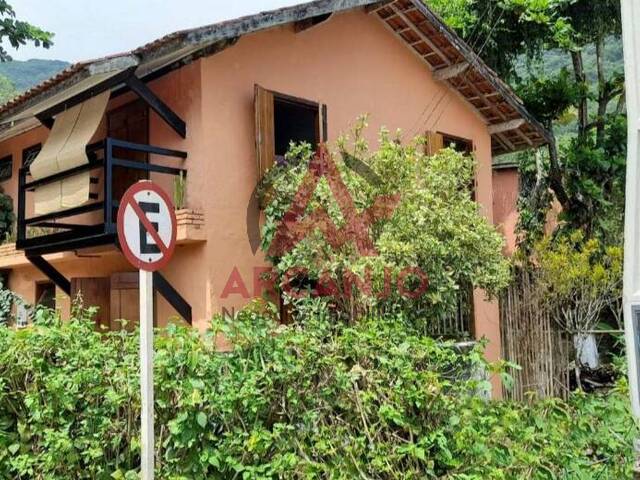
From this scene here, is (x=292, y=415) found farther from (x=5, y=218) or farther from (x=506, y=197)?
(x=506, y=197)

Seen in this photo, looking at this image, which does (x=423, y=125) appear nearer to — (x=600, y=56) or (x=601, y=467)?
(x=600, y=56)

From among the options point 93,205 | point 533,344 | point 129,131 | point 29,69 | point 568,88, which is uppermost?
point 29,69

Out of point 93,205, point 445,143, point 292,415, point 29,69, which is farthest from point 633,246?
point 29,69

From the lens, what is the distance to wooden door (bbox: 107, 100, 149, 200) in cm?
895

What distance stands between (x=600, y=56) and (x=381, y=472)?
565 inches

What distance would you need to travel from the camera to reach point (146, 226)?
4344 millimetres

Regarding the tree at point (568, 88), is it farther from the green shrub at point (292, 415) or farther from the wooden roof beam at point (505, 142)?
the green shrub at point (292, 415)

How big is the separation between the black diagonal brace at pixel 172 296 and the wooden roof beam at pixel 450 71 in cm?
673

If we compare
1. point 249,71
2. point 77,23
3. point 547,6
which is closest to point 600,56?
point 547,6

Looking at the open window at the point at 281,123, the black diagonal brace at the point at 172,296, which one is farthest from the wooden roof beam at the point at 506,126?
the black diagonal brace at the point at 172,296

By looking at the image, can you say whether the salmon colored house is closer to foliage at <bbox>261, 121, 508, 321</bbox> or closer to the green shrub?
foliage at <bbox>261, 121, 508, 321</bbox>

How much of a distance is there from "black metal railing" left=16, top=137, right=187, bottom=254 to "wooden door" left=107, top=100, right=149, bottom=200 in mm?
269

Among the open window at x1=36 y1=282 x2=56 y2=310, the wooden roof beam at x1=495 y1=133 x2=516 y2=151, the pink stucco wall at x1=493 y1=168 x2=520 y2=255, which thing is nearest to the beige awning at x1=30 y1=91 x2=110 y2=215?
the open window at x1=36 y1=282 x2=56 y2=310

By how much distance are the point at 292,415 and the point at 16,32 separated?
11862 mm
